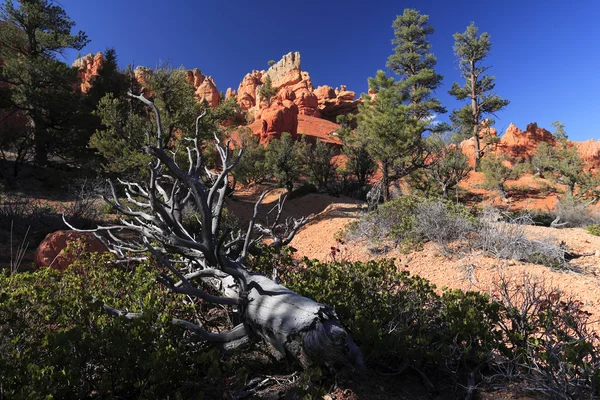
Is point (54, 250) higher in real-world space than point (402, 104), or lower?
lower

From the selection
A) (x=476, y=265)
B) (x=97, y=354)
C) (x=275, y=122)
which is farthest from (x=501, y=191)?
(x=97, y=354)

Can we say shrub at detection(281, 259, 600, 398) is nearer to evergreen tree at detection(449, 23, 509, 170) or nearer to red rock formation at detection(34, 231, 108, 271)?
red rock formation at detection(34, 231, 108, 271)

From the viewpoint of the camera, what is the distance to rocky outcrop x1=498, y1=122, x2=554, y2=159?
32688 millimetres

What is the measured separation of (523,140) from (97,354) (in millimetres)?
40862

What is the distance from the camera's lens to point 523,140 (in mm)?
33281

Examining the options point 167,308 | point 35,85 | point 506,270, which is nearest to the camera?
point 167,308

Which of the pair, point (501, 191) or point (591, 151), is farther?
point (591, 151)

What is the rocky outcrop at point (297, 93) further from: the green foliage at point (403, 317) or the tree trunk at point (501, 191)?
the green foliage at point (403, 317)

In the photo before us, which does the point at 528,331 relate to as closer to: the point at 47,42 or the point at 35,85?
the point at 35,85

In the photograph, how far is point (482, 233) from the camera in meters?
5.91

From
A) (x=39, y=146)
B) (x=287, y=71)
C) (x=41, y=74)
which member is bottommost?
(x=39, y=146)

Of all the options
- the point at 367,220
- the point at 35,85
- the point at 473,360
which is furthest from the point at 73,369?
the point at 35,85

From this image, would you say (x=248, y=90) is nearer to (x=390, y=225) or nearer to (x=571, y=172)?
(x=571, y=172)

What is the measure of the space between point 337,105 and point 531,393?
52843 millimetres
